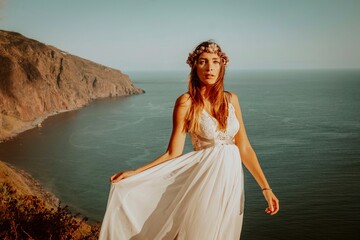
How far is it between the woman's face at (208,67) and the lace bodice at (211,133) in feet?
0.92

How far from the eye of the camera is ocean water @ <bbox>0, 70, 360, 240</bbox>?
42.2 meters

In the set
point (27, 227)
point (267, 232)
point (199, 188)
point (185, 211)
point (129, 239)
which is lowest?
point (267, 232)

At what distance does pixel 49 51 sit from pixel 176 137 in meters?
143

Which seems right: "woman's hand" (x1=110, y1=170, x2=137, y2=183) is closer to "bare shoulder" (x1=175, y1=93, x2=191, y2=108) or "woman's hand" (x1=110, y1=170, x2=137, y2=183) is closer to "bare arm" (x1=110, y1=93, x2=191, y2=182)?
"bare arm" (x1=110, y1=93, x2=191, y2=182)

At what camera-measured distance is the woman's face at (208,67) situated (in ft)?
10.1

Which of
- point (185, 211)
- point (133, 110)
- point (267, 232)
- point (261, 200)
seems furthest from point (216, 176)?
point (133, 110)

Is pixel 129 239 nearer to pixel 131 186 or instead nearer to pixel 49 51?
pixel 131 186

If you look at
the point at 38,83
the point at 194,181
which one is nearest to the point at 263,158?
the point at 194,181

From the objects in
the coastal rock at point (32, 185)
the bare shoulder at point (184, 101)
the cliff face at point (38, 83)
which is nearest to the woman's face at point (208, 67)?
the bare shoulder at point (184, 101)

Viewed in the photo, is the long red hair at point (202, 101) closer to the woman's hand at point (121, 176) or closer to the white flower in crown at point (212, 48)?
the white flower in crown at point (212, 48)

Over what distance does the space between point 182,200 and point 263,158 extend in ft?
196

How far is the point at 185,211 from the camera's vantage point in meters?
2.96

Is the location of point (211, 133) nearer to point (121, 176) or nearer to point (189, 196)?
point (189, 196)

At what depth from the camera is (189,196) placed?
297cm
